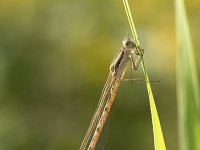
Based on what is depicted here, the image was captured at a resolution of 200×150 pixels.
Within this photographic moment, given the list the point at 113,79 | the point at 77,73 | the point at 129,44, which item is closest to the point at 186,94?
the point at 129,44

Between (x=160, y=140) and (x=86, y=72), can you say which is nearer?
(x=160, y=140)

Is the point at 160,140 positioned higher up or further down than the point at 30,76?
further down

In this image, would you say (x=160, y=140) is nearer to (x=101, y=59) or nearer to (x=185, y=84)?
(x=185, y=84)

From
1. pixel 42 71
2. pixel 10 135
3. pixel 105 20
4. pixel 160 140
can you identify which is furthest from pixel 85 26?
pixel 160 140

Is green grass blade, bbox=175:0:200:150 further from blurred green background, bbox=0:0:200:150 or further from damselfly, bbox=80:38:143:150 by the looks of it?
blurred green background, bbox=0:0:200:150

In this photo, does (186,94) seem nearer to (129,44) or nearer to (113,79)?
(129,44)

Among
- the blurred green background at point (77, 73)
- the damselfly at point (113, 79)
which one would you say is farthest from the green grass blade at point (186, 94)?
the blurred green background at point (77, 73)

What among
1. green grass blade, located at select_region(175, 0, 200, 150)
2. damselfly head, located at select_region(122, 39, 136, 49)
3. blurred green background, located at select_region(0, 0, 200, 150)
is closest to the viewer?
green grass blade, located at select_region(175, 0, 200, 150)

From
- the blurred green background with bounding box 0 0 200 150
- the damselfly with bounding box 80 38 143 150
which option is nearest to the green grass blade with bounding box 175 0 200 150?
the damselfly with bounding box 80 38 143 150
